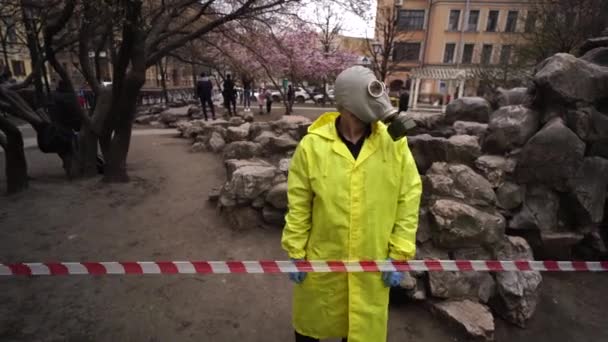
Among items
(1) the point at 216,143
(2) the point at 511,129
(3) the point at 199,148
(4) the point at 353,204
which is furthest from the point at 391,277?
(3) the point at 199,148

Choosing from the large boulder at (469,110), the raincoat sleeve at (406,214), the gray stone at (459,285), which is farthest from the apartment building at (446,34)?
the raincoat sleeve at (406,214)

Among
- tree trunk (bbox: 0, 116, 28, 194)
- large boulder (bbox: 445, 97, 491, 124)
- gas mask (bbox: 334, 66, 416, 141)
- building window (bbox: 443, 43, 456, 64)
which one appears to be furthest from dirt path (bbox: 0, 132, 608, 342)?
building window (bbox: 443, 43, 456, 64)

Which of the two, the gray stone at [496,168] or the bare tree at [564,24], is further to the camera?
the bare tree at [564,24]

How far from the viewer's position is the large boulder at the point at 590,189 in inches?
177

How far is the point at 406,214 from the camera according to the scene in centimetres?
173

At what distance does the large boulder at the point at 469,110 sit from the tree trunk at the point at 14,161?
817 centimetres

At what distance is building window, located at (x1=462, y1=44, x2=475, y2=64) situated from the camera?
3241cm

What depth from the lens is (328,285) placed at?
1.71 metres

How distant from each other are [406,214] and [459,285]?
198 centimetres

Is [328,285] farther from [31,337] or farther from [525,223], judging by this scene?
[525,223]

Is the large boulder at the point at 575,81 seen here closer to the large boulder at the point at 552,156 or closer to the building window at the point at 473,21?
the large boulder at the point at 552,156

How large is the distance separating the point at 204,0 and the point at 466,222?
6010 mm

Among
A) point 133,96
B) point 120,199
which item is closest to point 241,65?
point 133,96

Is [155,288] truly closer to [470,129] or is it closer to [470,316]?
[470,316]
